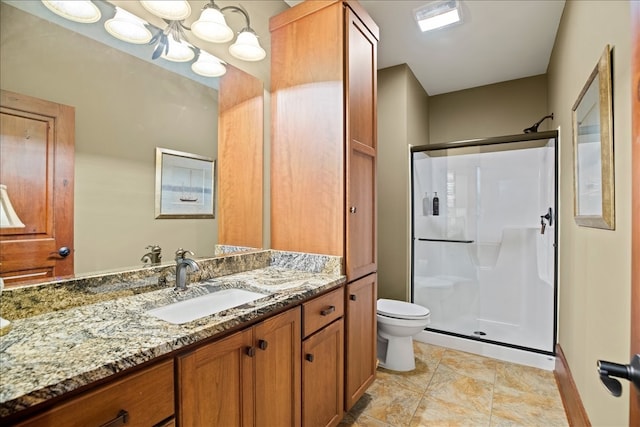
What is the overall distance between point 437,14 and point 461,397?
8.96 ft

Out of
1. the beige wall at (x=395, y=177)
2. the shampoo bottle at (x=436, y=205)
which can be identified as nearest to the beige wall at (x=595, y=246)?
the shampoo bottle at (x=436, y=205)

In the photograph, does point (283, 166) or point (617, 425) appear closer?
point (617, 425)

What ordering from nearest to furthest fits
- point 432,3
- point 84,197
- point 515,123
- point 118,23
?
point 84,197, point 118,23, point 432,3, point 515,123

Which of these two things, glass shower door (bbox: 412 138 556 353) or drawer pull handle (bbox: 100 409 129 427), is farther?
glass shower door (bbox: 412 138 556 353)

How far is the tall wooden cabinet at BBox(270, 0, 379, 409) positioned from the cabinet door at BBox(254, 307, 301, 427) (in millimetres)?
486

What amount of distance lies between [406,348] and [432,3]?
8.44ft

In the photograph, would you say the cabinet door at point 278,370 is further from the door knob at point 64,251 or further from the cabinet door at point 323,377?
the door knob at point 64,251

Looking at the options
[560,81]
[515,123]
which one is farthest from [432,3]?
[515,123]

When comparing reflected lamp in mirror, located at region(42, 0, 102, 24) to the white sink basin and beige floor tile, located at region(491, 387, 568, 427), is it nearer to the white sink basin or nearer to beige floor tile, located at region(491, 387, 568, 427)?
the white sink basin

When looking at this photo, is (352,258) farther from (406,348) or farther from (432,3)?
(432,3)

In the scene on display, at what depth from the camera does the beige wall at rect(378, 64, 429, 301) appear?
3.03 meters

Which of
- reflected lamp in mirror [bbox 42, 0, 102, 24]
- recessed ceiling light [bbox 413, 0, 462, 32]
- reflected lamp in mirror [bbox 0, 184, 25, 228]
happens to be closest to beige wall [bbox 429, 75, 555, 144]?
recessed ceiling light [bbox 413, 0, 462, 32]

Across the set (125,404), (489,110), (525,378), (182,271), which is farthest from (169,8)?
(489,110)

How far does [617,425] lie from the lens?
108cm
